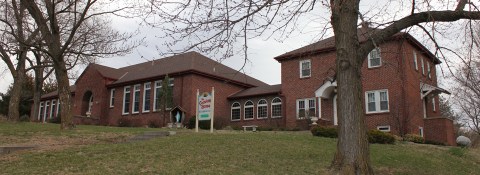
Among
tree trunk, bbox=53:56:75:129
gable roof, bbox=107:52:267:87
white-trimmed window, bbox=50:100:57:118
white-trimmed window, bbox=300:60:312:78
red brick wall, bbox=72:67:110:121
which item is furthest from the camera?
white-trimmed window, bbox=50:100:57:118

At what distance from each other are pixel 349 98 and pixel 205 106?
12.0 meters

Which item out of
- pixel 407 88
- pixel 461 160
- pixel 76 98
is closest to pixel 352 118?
pixel 461 160

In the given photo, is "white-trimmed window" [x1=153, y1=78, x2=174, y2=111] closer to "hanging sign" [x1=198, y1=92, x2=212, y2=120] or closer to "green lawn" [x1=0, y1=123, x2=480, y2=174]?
"hanging sign" [x1=198, y1=92, x2=212, y2=120]

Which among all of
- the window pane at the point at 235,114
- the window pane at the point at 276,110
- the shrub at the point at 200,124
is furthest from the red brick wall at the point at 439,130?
the shrub at the point at 200,124

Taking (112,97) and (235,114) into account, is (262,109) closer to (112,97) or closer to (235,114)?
(235,114)

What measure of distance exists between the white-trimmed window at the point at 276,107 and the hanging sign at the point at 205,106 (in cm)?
1055

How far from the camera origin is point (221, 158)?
11875mm

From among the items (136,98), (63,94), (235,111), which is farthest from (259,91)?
(63,94)

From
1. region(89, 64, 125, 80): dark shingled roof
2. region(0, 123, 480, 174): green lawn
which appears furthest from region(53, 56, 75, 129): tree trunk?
region(89, 64, 125, 80): dark shingled roof

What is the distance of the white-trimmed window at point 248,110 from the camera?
31.8 m

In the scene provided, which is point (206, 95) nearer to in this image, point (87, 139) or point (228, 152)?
point (87, 139)

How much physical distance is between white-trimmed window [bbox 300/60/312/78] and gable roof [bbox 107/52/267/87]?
4.60 m

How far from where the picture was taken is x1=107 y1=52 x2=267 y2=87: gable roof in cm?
3233

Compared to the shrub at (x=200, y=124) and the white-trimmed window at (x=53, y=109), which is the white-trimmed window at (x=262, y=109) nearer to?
the shrub at (x=200, y=124)
